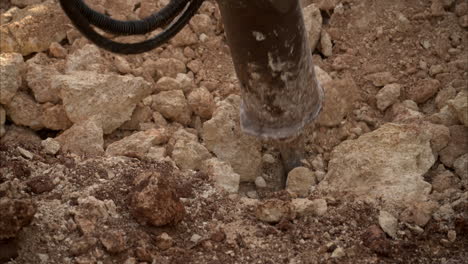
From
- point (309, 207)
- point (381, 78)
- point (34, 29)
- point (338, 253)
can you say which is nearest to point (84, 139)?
point (34, 29)

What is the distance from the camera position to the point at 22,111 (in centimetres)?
305

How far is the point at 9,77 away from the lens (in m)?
3.02

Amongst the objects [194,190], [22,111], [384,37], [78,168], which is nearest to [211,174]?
[194,190]

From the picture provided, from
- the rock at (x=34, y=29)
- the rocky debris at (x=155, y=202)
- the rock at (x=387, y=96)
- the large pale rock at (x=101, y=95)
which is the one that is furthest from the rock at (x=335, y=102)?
the rock at (x=34, y=29)

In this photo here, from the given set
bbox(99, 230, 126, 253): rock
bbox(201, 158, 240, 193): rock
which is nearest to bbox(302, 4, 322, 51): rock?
bbox(201, 158, 240, 193): rock

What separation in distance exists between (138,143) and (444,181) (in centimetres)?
151

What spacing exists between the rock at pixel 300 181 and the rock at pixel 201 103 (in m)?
0.63

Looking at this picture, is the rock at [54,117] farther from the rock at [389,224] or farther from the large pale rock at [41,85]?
the rock at [389,224]

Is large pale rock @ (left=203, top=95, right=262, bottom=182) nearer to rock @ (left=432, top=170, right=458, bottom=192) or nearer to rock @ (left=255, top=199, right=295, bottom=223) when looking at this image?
rock @ (left=255, top=199, right=295, bottom=223)

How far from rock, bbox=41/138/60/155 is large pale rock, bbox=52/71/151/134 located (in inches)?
9.1

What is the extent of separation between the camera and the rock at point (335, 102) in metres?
3.26

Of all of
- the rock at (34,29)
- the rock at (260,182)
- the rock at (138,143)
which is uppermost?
the rock at (34,29)

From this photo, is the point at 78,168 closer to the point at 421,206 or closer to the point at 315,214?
the point at 315,214

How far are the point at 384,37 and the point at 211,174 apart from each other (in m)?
1.57
